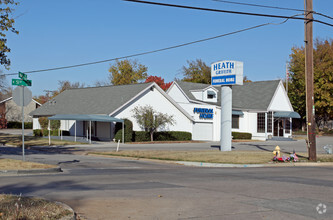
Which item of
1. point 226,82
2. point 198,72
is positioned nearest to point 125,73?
point 198,72

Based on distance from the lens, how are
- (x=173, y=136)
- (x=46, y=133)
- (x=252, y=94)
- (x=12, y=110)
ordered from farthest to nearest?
(x=12, y=110) → (x=252, y=94) → (x=46, y=133) → (x=173, y=136)

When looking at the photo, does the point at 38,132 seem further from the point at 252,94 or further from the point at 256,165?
the point at 256,165

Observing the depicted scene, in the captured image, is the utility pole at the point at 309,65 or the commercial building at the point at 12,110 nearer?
the utility pole at the point at 309,65

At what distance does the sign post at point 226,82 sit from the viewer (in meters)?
29.0

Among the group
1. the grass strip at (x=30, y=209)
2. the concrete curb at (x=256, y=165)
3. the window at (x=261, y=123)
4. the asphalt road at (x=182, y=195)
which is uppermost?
the window at (x=261, y=123)

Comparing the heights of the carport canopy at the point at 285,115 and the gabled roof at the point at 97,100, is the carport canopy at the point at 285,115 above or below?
below

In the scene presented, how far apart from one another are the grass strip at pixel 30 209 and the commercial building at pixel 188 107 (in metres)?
31.5

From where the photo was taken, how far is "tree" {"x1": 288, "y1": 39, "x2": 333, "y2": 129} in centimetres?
6294

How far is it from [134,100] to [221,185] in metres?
30.1

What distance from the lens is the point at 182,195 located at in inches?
408

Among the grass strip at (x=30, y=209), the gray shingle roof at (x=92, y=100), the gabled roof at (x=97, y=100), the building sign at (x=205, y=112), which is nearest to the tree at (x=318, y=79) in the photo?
the building sign at (x=205, y=112)

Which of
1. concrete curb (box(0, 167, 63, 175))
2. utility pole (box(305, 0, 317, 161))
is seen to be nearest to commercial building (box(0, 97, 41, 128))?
utility pole (box(305, 0, 317, 161))

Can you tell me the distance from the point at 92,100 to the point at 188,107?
10803mm

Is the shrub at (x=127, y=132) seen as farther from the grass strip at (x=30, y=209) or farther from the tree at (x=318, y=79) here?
the tree at (x=318, y=79)
